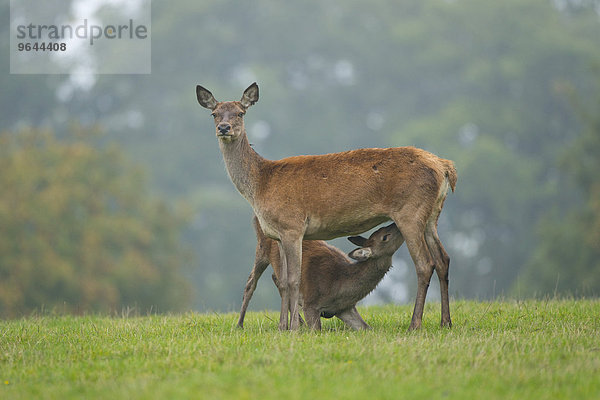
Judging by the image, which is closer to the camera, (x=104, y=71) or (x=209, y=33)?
(x=104, y=71)

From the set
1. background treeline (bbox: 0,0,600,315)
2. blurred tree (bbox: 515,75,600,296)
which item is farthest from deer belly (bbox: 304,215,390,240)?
blurred tree (bbox: 515,75,600,296)

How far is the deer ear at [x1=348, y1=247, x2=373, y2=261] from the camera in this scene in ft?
28.8

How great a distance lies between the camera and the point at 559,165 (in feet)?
107

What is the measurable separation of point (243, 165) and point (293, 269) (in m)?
→ 1.32

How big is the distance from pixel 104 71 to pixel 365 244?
136ft

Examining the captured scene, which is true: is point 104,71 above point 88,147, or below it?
above

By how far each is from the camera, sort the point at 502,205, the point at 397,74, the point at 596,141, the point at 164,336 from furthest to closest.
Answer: the point at 397,74
the point at 502,205
the point at 596,141
the point at 164,336

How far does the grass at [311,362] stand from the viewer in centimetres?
546

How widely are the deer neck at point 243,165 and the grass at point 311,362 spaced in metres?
1.51

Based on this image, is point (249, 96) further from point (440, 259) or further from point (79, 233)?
point (79, 233)

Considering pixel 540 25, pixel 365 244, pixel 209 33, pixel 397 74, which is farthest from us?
pixel 209 33

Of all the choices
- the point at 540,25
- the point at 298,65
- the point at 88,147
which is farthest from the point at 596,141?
the point at 298,65

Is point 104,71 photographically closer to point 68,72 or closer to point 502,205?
point 68,72

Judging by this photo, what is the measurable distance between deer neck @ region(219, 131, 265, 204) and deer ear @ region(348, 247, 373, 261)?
1224mm
